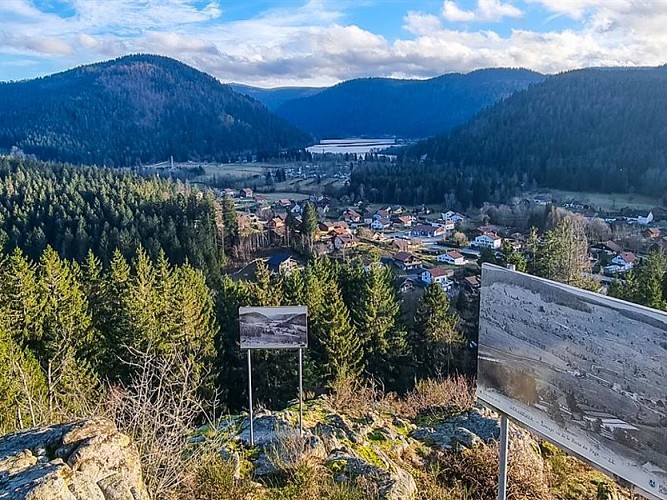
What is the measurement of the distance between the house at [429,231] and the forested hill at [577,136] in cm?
3869

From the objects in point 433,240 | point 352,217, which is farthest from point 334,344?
point 352,217

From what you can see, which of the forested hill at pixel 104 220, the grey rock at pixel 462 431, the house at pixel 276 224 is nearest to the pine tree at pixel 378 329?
the grey rock at pixel 462 431

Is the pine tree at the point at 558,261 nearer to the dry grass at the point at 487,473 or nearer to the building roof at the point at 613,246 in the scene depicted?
the dry grass at the point at 487,473

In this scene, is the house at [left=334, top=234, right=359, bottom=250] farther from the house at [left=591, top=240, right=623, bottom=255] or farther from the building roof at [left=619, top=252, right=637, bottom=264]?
the building roof at [left=619, top=252, right=637, bottom=264]

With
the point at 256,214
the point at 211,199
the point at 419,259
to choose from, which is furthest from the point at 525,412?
the point at 256,214

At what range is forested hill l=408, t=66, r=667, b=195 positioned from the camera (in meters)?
85.9

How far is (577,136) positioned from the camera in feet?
346

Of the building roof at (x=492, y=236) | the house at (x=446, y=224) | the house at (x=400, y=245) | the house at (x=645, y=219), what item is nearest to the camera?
the house at (x=400, y=245)

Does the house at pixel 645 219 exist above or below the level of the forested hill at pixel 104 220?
below

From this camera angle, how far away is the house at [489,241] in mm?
53381

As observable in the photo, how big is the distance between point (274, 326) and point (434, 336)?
14977 millimetres

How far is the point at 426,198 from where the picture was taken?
278ft

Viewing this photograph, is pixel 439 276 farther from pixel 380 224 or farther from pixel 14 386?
pixel 14 386

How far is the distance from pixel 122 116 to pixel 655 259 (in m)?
196
